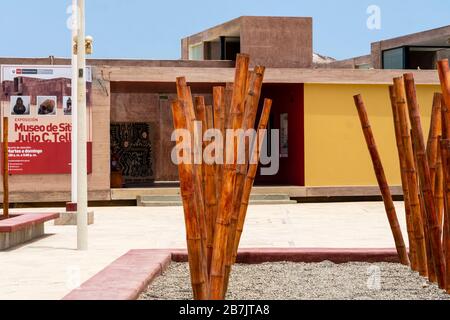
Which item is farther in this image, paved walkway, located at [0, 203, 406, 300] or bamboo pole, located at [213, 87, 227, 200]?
paved walkway, located at [0, 203, 406, 300]

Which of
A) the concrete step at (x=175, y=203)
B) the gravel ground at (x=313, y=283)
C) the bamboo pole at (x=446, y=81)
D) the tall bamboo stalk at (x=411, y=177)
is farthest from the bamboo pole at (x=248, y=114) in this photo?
the concrete step at (x=175, y=203)

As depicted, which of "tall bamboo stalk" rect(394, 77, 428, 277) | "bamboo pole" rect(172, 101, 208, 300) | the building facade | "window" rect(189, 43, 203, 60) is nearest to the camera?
"bamboo pole" rect(172, 101, 208, 300)

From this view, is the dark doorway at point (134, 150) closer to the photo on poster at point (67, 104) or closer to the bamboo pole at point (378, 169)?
the photo on poster at point (67, 104)

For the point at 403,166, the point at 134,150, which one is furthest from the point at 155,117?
the point at 403,166

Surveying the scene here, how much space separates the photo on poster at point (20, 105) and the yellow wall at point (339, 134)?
7.26 metres

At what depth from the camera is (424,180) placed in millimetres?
6207

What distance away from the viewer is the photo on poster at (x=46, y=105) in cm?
2062

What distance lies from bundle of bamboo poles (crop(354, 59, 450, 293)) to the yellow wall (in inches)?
592

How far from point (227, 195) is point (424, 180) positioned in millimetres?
1852

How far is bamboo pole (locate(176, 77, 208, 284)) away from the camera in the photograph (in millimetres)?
5176

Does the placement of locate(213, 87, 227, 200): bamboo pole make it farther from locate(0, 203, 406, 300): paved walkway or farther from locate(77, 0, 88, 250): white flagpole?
locate(77, 0, 88, 250): white flagpole

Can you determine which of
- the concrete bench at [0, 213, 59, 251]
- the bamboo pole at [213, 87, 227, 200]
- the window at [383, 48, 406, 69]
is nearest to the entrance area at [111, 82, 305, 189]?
the window at [383, 48, 406, 69]

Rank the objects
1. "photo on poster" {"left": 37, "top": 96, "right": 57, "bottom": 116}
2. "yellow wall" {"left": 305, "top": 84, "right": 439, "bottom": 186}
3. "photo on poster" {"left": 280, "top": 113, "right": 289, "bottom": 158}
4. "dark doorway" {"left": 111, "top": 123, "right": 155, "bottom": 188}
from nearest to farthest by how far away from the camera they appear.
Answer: "photo on poster" {"left": 37, "top": 96, "right": 57, "bottom": 116} < "yellow wall" {"left": 305, "top": 84, "right": 439, "bottom": 186} < "photo on poster" {"left": 280, "top": 113, "right": 289, "bottom": 158} < "dark doorway" {"left": 111, "top": 123, "right": 155, "bottom": 188}

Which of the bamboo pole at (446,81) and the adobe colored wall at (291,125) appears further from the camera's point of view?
the adobe colored wall at (291,125)
